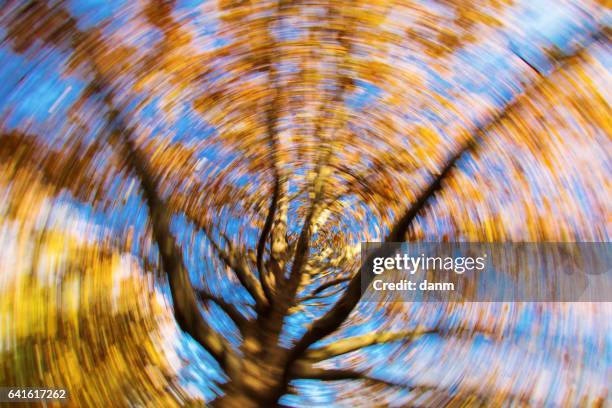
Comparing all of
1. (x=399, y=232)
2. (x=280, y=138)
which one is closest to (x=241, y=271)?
(x=280, y=138)

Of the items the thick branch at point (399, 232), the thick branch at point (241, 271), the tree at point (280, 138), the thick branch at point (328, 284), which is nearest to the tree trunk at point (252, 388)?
the tree at point (280, 138)

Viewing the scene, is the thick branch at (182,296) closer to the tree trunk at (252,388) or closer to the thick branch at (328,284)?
the tree trunk at (252,388)

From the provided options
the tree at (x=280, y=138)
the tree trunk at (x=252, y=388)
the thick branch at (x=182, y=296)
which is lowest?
the tree trunk at (x=252, y=388)

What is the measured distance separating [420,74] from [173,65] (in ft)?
4.59

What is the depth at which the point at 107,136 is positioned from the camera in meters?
1.65

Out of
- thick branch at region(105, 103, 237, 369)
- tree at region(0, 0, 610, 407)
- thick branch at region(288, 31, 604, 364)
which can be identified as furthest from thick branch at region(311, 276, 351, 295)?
thick branch at region(105, 103, 237, 369)

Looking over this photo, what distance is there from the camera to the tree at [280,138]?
1.52 metres

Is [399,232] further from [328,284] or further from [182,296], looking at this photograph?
[328,284]

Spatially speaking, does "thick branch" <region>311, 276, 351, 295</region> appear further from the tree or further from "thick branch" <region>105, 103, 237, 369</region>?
"thick branch" <region>105, 103, 237, 369</region>

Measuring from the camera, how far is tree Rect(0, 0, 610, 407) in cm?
152

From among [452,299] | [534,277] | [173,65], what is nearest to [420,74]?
[173,65]

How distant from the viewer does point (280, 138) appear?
2359mm

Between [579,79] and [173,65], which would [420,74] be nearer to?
[579,79]

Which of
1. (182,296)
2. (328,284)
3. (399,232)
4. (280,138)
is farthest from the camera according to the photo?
(328,284)
